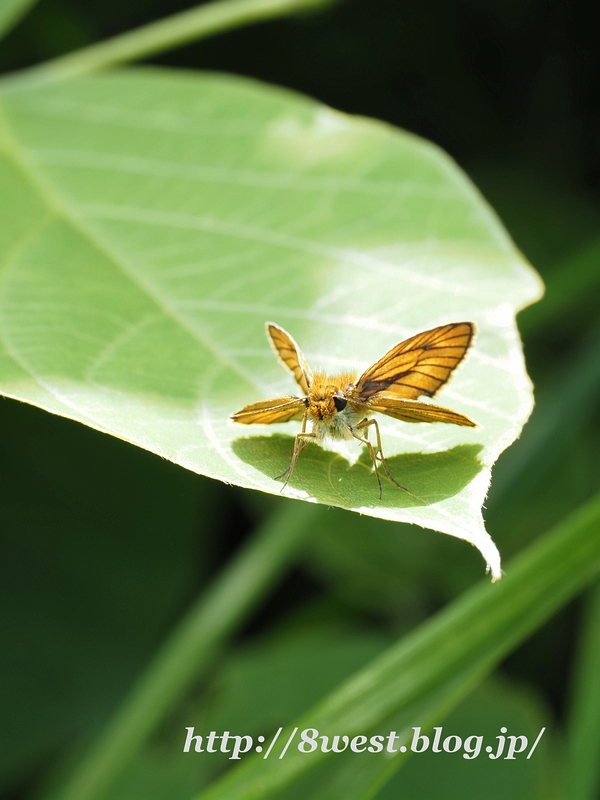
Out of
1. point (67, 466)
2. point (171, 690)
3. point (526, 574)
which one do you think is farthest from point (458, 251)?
point (67, 466)

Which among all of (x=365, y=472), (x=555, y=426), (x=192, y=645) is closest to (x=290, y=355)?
(x=365, y=472)

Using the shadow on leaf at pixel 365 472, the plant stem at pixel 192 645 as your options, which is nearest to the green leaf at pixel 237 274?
the shadow on leaf at pixel 365 472

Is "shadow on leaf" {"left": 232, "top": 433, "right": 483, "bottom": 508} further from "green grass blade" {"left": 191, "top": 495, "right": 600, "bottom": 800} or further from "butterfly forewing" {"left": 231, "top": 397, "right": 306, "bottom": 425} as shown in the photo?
"green grass blade" {"left": 191, "top": 495, "right": 600, "bottom": 800}

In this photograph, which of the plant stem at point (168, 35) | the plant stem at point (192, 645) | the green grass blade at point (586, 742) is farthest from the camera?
the plant stem at point (168, 35)

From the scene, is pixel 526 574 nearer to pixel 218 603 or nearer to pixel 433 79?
pixel 218 603

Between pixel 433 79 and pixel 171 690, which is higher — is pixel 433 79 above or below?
above

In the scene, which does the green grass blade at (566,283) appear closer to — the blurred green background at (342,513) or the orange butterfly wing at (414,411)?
the blurred green background at (342,513)
